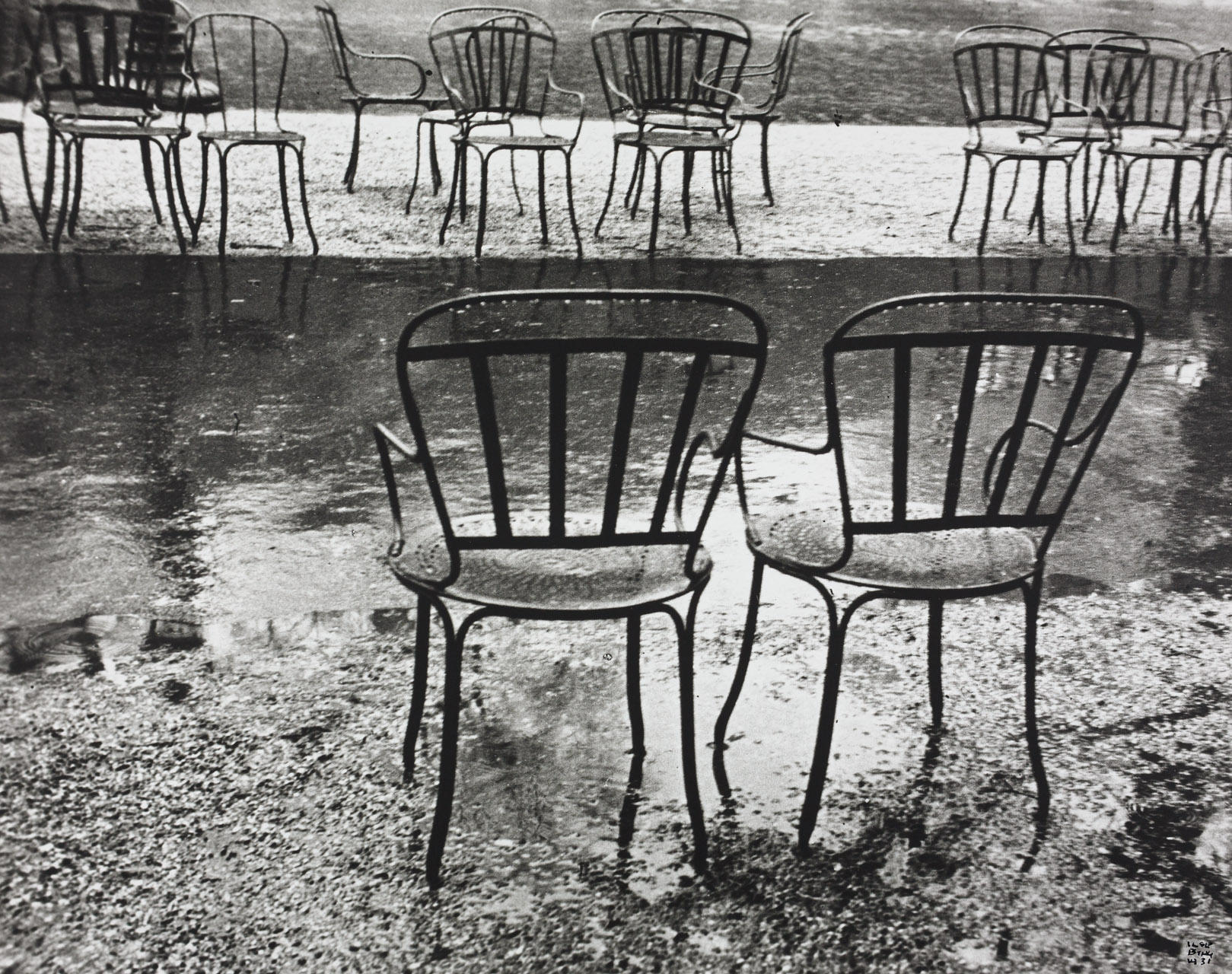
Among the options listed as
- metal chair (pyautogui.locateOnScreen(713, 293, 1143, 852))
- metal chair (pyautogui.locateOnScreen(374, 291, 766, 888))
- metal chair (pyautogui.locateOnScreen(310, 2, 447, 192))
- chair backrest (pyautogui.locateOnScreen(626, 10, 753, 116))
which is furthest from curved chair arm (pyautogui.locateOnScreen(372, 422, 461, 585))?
metal chair (pyautogui.locateOnScreen(310, 2, 447, 192))

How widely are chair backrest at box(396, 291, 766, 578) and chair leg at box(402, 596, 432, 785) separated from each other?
0.57 ft

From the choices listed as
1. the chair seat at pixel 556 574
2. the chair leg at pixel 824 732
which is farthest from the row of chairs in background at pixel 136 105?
the chair leg at pixel 824 732

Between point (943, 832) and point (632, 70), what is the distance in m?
5.53

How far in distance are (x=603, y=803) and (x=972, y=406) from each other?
95 centimetres

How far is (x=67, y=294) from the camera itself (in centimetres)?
582

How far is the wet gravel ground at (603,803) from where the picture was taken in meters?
2.11

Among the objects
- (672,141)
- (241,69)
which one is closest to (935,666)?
(672,141)

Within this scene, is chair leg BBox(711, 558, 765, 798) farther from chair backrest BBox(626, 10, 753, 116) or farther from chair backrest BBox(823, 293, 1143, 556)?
chair backrest BBox(626, 10, 753, 116)

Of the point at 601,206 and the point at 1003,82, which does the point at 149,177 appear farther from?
the point at 1003,82

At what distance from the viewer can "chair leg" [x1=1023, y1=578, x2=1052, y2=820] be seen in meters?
2.45

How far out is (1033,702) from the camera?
8.29ft

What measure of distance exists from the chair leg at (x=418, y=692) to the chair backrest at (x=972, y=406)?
0.80 metres

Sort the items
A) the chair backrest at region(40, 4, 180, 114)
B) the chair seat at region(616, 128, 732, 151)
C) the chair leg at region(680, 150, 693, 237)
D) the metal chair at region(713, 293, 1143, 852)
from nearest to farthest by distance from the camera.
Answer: the metal chair at region(713, 293, 1143, 852) → the chair backrest at region(40, 4, 180, 114) → the chair seat at region(616, 128, 732, 151) → the chair leg at region(680, 150, 693, 237)

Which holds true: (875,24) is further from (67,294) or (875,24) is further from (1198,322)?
(67,294)
